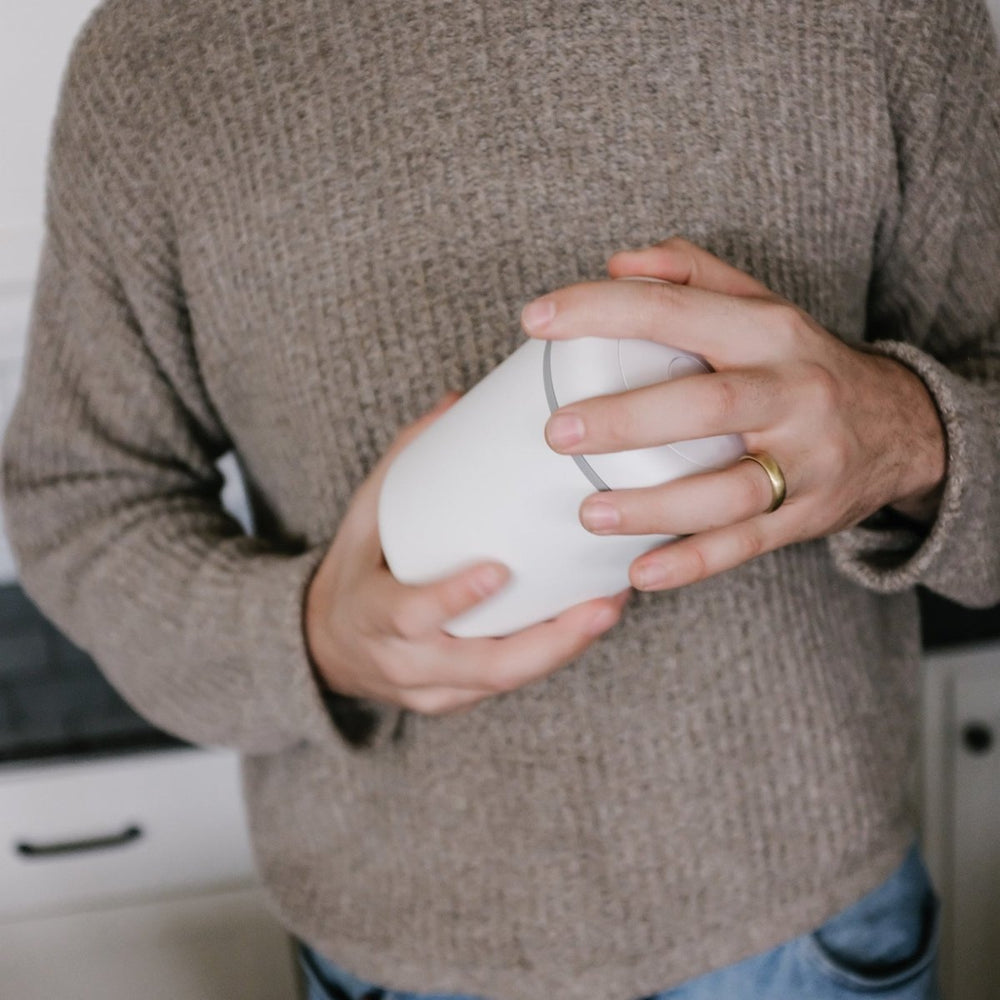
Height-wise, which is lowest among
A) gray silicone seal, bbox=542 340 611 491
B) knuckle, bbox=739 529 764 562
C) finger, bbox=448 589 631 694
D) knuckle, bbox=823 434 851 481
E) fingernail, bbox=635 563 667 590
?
finger, bbox=448 589 631 694

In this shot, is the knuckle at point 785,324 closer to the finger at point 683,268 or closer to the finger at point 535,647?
the finger at point 683,268

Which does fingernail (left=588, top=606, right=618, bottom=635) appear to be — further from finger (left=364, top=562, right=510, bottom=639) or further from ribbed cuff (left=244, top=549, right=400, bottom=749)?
ribbed cuff (left=244, top=549, right=400, bottom=749)

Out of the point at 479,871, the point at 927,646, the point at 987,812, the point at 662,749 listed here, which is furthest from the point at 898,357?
the point at 987,812

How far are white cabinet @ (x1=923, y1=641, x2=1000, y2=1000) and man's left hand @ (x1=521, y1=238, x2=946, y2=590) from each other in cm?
69

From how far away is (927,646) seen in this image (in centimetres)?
110

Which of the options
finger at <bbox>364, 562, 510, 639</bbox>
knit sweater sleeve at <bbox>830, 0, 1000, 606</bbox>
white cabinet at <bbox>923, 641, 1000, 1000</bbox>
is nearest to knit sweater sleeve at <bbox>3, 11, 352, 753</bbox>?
finger at <bbox>364, 562, 510, 639</bbox>

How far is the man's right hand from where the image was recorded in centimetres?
45

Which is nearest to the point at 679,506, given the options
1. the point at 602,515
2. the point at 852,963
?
the point at 602,515

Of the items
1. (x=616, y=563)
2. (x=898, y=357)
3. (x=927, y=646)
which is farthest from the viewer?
(x=927, y=646)

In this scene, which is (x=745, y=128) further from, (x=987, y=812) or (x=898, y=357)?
(x=987, y=812)

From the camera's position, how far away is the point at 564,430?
0.35m

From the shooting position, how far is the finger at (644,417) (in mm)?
352

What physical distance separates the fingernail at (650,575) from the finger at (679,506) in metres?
0.02

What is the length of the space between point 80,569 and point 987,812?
1.00 m
